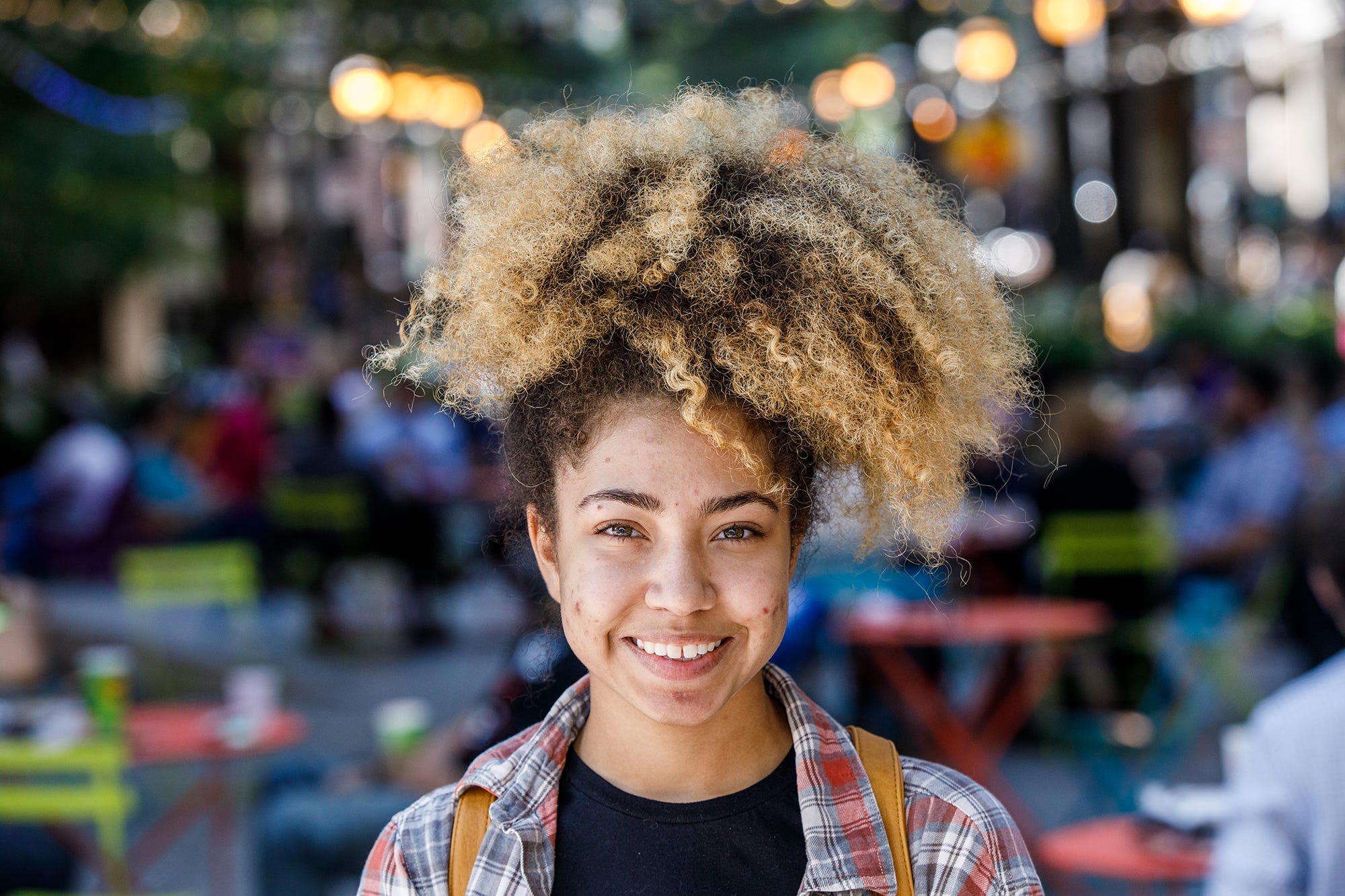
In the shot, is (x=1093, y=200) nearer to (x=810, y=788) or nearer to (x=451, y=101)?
(x=451, y=101)

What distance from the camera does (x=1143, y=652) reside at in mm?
6773

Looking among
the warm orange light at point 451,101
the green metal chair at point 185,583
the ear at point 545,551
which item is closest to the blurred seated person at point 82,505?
the green metal chair at point 185,583

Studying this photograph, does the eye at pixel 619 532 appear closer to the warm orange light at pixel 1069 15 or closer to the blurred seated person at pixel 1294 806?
the blurred seated person at pixel 1294 806

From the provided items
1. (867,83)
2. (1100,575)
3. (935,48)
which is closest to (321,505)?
(1100,575)

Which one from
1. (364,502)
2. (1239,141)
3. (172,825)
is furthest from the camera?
(1239,141)

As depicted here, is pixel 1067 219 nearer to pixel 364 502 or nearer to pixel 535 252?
pixel 364 502

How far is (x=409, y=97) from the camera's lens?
12352mm

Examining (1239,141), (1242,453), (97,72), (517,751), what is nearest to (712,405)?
(517,751)

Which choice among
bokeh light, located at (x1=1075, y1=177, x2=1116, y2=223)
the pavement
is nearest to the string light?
the pavement

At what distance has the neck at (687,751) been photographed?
159 centimetres

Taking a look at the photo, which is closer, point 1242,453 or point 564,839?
point 564,839

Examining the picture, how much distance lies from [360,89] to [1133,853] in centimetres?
1016

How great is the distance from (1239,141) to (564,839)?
3642cm

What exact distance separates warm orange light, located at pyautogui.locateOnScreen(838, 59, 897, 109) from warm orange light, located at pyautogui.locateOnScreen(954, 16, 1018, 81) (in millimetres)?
1674
